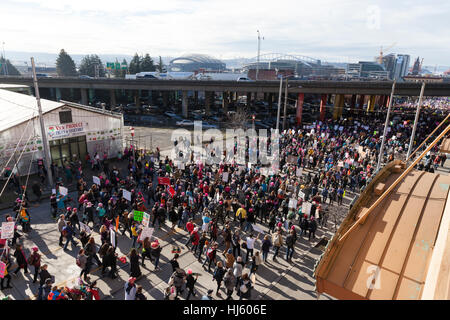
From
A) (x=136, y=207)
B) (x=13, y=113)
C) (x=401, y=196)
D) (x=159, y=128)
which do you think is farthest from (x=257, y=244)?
(x=159, y=128)

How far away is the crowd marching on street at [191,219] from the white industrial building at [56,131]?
1.41 m

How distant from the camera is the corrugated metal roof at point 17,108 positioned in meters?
19.4

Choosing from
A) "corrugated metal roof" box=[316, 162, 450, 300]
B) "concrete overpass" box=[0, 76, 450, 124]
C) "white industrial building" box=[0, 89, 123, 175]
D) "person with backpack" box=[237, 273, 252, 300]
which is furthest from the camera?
"concrete overpass" box=[0, 76, 450, 124]

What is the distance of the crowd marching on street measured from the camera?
378 inches

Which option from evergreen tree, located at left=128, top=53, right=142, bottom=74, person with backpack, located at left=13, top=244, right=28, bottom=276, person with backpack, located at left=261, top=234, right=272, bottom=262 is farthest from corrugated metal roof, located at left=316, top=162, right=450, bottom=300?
evergreen tree, located at left=128, top=53, right=142, bottom=74

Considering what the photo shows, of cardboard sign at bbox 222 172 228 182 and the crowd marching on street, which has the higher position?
cardboard sign at bbox 222 172 228 182

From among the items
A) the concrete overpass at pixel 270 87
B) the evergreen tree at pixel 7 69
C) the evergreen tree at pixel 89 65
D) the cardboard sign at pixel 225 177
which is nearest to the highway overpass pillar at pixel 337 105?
the concrete overpass at pixel 270 87

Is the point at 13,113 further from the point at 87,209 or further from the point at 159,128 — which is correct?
the point at 159,128

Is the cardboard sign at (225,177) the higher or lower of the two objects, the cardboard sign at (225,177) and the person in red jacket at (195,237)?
the higher

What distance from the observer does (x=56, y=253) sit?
11.8 meters

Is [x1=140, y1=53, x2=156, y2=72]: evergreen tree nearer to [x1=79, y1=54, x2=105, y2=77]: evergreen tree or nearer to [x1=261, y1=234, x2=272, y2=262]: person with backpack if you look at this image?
[x1=79, y1=54, x2=105, y2=77]: evergreen tree

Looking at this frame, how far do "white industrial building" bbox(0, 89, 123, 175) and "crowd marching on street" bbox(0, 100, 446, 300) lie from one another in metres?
1.41

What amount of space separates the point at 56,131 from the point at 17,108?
3932 mm

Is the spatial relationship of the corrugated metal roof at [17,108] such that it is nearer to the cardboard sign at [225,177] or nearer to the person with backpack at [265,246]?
the cardboard sign at [225,177]
